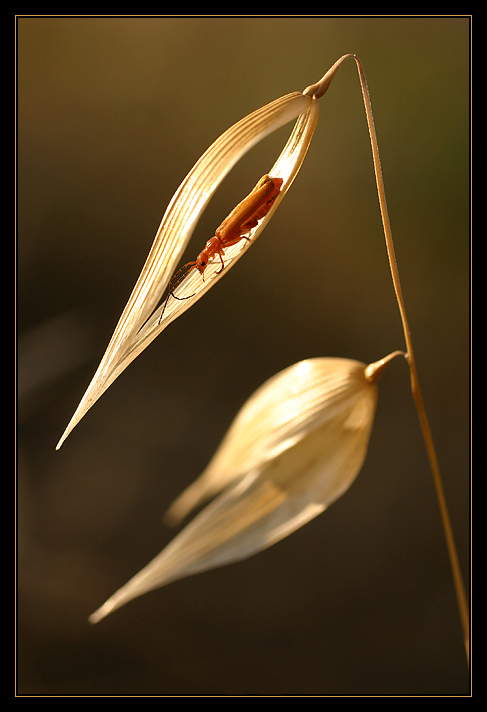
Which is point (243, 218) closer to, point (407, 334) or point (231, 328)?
point (407, 334)

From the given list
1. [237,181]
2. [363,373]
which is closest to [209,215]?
[237,181]

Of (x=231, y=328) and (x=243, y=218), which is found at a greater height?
(x=231, y=328)

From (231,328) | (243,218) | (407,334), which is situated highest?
(231,328)

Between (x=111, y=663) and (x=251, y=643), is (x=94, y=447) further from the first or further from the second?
(x=251, y=643)

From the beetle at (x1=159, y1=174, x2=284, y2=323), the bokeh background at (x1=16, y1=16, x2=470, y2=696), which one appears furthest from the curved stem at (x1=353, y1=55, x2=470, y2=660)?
the bokeh background at (x1=16, y1=16, x2=470, y2=696)

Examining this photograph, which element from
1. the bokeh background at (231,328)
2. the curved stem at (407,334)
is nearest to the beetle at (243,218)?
the curved stem at (407,334)

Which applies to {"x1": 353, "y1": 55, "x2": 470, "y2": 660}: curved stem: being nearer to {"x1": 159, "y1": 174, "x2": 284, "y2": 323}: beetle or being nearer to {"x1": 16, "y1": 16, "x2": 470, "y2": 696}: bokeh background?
{"x1": 159, "y1": 174, "x2": 284, "y2": 323}: beetle

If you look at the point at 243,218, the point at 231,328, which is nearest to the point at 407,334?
the point at 243,218
